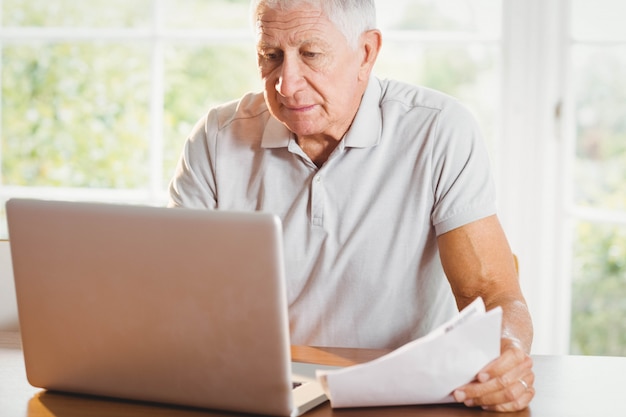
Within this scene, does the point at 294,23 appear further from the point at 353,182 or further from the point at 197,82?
the point at 197,82

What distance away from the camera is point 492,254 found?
1.83 metres

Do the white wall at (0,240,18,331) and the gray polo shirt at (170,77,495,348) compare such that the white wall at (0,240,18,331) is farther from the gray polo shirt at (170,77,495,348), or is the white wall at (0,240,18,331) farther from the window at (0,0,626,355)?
the window at (0,0,626,355)

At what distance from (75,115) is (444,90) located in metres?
→ 1.36

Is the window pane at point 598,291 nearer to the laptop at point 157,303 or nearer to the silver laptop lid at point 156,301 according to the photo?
the laptop at point 157,303

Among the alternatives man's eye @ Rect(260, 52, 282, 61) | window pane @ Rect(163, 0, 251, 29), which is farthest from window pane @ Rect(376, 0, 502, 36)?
man's eye @ Rect(260, 52, 282, 61)

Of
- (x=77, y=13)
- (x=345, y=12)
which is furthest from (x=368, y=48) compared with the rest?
(x=77, y=13)

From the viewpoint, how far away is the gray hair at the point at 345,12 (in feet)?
6.03

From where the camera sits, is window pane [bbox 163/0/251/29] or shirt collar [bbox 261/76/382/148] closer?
shirt collar [bbox 261/76/382/148]

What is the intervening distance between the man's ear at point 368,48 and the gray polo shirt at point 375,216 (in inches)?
2.5

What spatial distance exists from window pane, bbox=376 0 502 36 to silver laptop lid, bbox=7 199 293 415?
6.96 ft

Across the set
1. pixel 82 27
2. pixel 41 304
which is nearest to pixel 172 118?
pixel 82 27

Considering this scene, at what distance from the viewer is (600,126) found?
3.02 meters

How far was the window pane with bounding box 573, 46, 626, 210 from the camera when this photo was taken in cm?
296

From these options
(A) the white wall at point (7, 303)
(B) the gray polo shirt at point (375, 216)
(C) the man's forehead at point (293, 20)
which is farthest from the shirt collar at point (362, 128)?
(A) the white wall at point (7, 303)
